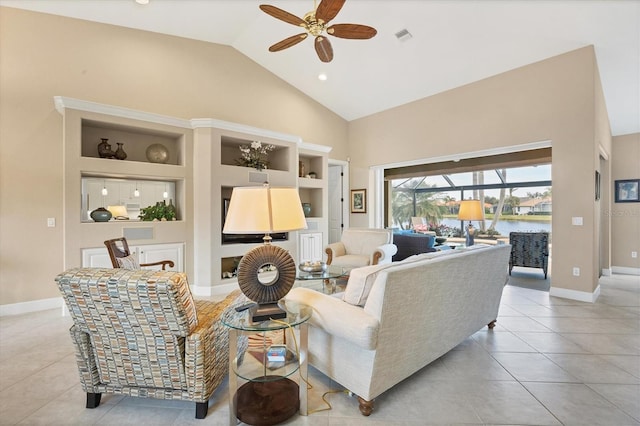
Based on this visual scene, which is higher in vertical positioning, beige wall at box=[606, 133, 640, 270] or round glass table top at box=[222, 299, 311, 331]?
beige wall at box=[606, 133, 640, 270]

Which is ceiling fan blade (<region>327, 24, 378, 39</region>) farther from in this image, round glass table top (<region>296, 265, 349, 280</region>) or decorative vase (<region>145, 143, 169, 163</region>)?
decorative vase (<region>145, 143, 169, 163</region>)

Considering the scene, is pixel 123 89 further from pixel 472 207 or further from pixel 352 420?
pixel 472 207

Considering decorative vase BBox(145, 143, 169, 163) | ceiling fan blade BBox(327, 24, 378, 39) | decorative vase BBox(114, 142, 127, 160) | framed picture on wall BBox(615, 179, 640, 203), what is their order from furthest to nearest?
framed picture on wall BBox(615, 179, 640, 203) → decorative vase BBox(145, 143, 169, 163) → decorative vase BBox(114, 142, 127, 160) → ceiling fan blade BBox(327, 24, 378, 39)

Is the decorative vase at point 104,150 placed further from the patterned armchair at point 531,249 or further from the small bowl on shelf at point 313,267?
the patterned armchair at point 531,249

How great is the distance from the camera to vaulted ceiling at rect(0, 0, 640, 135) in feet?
12.1

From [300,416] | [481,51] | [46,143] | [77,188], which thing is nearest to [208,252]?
[77,188]

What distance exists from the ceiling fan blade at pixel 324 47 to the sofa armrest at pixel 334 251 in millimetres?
2981

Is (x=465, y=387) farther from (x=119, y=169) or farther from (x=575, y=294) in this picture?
(x=119, y=169)

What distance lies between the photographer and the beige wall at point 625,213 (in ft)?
18.9

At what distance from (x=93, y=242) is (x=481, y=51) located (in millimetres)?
6069

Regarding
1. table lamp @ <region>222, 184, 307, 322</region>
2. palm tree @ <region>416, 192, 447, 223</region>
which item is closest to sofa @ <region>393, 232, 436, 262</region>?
palm tree @ <region>416, 192, 447, 223</region>

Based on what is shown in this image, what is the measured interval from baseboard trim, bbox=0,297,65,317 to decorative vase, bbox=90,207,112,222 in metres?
1.14

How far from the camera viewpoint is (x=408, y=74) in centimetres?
530

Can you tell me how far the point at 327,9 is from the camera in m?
2.63
